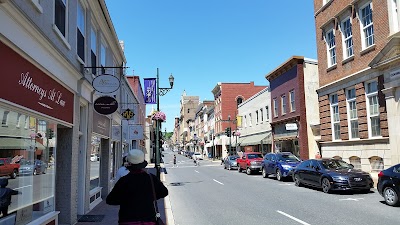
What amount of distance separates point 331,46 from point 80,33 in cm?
1864

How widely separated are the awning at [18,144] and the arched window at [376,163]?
17067mm

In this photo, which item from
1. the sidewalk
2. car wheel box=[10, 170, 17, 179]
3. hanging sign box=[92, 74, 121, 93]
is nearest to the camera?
car wheel box=[10, 170, 17, 179]

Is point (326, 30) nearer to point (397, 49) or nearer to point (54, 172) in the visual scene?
point (397, 49)

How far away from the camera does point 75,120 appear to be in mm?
9375

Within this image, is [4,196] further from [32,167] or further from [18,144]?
[32,167]

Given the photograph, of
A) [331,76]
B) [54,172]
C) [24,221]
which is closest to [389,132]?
[331,76]

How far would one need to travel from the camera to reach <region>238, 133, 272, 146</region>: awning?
127 feet

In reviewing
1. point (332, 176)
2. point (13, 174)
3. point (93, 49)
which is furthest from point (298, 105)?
point (13, 174)

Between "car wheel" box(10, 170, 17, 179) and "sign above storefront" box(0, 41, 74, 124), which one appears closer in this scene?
"sign above storefront" box(0, 41, 74, 124)

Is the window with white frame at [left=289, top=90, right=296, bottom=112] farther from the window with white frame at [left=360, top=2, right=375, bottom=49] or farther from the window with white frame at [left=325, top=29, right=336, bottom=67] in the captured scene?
the window with white frame at [left=360, top=2, right=375, bottom=49]

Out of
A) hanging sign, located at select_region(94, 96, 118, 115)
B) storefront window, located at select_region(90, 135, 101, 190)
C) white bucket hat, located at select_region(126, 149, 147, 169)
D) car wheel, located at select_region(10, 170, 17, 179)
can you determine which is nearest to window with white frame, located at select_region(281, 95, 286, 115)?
storefront window, located at select_region(90, 135, 101, 190)

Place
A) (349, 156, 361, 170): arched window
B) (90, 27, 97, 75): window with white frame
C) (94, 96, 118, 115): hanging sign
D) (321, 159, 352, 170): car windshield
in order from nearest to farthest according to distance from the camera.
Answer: (94, 96, 118, 115): hanging sign, (90, 27, 97, 75): window with white frame, (321, 159, 352, 170): car windshield, (349, 156, 361, 170): arched window

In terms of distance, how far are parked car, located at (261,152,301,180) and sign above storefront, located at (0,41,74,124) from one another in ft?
50.5

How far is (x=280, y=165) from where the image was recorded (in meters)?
21.9
